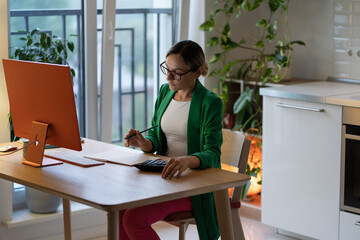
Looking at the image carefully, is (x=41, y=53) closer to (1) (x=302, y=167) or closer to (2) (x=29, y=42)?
(2) (x=29, y=42)

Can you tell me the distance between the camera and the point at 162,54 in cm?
441

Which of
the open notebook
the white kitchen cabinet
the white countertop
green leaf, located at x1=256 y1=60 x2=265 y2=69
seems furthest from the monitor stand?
green leaf, located at x1=256 y1=60 x2=265 y2=69

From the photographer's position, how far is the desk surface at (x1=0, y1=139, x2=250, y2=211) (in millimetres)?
2154

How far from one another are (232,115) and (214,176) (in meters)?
2.21

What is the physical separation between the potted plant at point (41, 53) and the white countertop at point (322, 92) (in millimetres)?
1245

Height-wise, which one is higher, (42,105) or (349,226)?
(42,105)

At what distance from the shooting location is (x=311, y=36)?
4.38 metres

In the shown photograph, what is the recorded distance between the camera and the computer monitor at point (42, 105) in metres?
2.55

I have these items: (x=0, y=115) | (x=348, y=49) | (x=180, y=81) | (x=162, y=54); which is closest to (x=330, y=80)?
(x=348, y=49)

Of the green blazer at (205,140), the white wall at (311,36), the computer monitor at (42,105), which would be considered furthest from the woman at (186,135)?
the white wall at (311,36)

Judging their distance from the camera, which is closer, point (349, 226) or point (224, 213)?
point (224, 213)

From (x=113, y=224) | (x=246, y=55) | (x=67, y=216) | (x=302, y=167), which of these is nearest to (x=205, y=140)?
(x=113, y=224)

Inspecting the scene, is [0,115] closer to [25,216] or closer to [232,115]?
[25,216]

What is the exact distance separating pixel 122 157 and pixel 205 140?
0.37 m
